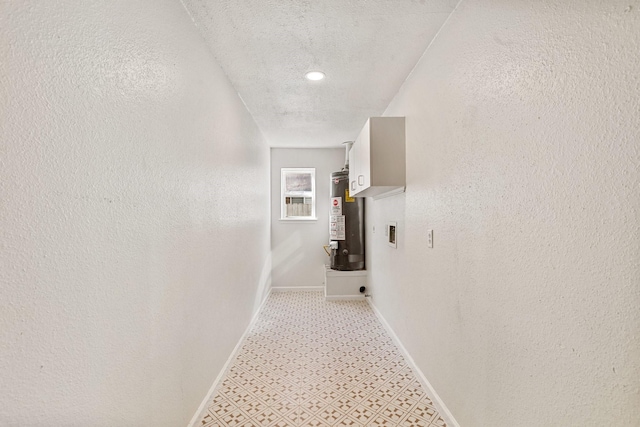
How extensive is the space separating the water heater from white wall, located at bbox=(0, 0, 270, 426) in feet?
9.16

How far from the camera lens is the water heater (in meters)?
4.62

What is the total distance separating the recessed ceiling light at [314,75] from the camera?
2.48 meters

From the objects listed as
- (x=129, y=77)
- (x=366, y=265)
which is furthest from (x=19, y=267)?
(x=366, y=265)

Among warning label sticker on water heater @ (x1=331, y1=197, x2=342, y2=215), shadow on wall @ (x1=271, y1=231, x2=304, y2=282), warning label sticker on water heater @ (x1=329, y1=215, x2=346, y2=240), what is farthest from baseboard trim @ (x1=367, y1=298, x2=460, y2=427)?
shadow on wall @ (x1=271, y1=231, x2=304, y2=282)

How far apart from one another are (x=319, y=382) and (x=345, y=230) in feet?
8.33

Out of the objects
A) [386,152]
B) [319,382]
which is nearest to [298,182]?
[386,152]

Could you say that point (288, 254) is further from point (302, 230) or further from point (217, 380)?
point (217, 380)

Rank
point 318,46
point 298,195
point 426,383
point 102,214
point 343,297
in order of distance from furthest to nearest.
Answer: point 298,195 < point 343,297 < point 426,383 < point 318,46 < point 102,214

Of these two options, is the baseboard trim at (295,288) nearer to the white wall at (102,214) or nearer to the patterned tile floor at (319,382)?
the patterned tile floor at (319,382)

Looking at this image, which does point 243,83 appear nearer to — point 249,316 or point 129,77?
point 129,77

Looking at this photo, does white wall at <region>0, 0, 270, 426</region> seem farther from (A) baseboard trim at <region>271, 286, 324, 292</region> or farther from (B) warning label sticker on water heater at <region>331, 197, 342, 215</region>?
(A) baseboard trim at <region>271, 286, 324, 292</region>

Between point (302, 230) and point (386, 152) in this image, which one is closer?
point (386, 152)

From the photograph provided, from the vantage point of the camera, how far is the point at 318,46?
2.09m

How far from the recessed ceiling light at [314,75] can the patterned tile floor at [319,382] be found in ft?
7.14
